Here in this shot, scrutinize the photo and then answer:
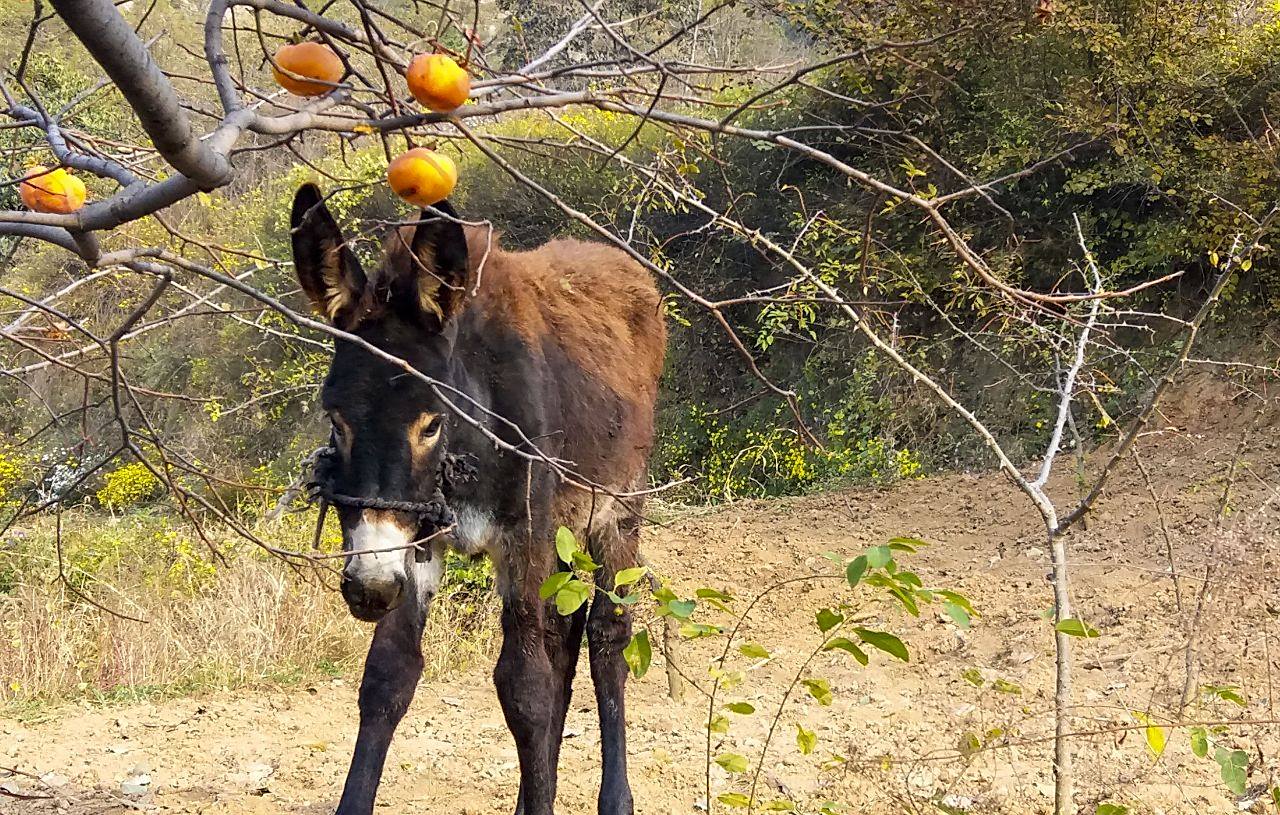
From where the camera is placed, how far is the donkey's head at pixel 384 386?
9.25 ft

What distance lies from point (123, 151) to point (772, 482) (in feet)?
27.8

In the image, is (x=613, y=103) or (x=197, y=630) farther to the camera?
(x=197, y=630)

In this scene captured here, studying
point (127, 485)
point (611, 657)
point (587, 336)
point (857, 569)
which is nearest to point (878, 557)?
point (857, 569)

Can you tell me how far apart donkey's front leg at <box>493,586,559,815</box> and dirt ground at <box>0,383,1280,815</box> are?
1.91 ft

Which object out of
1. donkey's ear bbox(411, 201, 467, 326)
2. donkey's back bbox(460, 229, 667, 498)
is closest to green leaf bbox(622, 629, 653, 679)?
donkey's back bbox(460, 229, 667, 498)

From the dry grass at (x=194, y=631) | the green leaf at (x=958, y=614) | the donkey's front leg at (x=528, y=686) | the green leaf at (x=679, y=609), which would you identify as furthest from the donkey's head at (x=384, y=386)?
the dry grass at (x=194, y=631)

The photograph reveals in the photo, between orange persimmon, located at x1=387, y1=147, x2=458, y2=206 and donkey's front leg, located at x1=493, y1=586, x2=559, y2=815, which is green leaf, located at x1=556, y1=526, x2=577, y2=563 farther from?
donkey's front leg, located at x1=493, y1=586, x2=559, y2=815

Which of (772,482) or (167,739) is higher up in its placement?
(772,482)

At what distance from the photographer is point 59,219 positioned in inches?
60.3

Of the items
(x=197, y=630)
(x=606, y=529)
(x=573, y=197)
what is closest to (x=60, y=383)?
(x=573, y=197)

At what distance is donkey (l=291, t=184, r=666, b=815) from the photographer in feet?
9.61

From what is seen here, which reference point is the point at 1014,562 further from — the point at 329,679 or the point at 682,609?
the point at 682,609

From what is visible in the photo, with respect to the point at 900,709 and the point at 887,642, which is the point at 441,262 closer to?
the point at 887,642

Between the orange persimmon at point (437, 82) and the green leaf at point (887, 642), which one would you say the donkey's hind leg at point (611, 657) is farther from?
the orange persimmon at point (437, 82)
